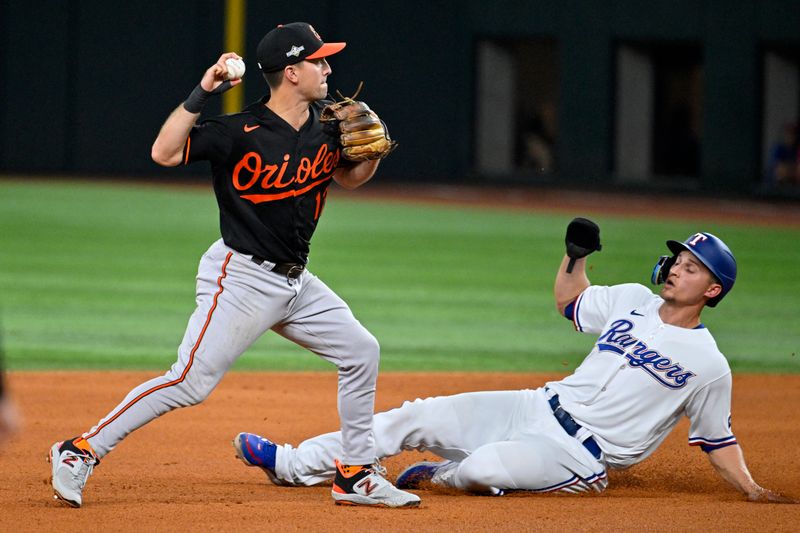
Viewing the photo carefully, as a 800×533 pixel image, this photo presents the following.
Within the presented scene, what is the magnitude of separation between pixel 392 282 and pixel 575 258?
7084 millimetres

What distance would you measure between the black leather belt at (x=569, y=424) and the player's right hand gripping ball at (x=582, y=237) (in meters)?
0.60

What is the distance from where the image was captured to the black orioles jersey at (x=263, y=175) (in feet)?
14.9

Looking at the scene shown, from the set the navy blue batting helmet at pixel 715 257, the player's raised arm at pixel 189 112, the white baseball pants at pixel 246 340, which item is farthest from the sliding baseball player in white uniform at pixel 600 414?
the player's raised arm at pixel 189 112

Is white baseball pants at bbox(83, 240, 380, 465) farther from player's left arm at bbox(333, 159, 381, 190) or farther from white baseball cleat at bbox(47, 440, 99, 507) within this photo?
player's left arm at bbox(333, 159, 381, 190)

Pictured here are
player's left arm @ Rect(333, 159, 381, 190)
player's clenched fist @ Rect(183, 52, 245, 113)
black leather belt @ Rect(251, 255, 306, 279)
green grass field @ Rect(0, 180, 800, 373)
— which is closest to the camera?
player's clenched fist @ Rect(183, 52, 245, 113)

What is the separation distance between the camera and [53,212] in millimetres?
18000

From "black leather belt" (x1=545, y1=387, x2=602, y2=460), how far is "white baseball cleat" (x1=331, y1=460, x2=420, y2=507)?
0.65 meters

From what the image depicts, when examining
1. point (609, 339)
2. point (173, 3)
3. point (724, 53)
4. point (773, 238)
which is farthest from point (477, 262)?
point (173, 3)

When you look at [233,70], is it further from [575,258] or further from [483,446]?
[483,446]

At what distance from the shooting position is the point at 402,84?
26.1 meters

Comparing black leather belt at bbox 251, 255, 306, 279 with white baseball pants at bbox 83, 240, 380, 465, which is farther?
black leather belt at bbox 251, 255, 306, 279

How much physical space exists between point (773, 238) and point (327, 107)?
12.5 m

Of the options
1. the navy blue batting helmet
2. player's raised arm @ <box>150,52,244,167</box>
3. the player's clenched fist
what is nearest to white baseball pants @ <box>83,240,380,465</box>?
player's raised arm @ <box>150,52,244,167</box>

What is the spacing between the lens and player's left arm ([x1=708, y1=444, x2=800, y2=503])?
15.5 feet
